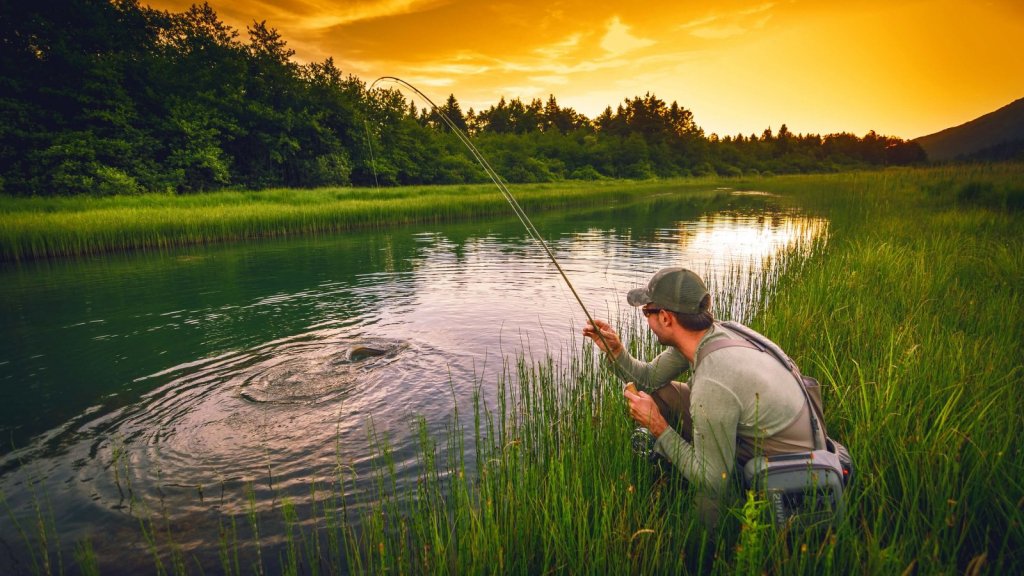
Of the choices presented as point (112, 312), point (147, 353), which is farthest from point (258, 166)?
point (147, 353)

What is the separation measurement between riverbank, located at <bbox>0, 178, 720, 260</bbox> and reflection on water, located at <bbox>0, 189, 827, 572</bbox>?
169cm

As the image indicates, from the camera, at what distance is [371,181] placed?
49.8 m

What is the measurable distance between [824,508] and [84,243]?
2148cm

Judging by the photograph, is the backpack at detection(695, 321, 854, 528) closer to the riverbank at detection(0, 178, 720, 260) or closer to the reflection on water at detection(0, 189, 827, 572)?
the reflection on water at detection(0, 189, 827, 572)

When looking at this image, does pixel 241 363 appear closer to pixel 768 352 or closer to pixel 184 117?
pixel 768 352

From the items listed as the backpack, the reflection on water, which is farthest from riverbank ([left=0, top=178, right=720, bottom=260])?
the backpack

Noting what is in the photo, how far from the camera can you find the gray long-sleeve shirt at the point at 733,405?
2268 millimetres

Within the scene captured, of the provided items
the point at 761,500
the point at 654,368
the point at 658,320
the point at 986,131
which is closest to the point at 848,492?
the point at 761,500

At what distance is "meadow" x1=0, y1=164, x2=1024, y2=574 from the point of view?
2156mm

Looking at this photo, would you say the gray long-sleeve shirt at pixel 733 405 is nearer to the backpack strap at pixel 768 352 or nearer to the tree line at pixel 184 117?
the backpack strap at pixel 768 352

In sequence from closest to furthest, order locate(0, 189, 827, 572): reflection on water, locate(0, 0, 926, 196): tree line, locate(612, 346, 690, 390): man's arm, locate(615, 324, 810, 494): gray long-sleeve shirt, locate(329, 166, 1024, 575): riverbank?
locate(329, 166, 1024, 575): riverbank, locate(615, 324, 810, 494): gray long-sleeve shirt, locate(612, 346, 690, 390): man's arm, locate(0, 189, 827, 572): reflection on water, locate(0, 0, 926, 196): tree line

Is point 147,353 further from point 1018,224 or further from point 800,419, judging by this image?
point 1018,224

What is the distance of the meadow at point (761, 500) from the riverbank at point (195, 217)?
17.4 m

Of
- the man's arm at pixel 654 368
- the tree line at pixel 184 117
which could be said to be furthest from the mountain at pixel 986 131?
the man's arm at pixel 654 368
